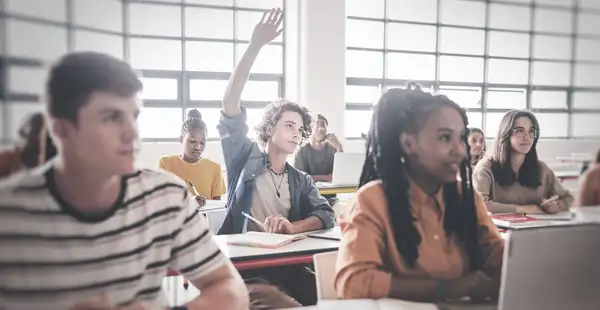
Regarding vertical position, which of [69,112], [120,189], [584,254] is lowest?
[584,254]

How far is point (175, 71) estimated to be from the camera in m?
0.70

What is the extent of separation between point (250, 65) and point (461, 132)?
1.51 ft

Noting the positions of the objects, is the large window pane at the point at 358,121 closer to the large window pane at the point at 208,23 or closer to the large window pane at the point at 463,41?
the large window pane at the point at 463,41

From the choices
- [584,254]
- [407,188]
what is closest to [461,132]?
[407,188]

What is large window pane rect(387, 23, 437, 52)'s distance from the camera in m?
0.93

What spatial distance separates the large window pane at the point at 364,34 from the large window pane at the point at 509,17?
0.71 ft

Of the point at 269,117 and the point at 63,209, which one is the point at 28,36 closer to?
the point at 63,209

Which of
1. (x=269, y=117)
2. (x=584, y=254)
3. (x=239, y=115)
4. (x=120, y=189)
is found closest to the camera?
(x=120, y=189)

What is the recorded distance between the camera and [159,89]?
0.66 m

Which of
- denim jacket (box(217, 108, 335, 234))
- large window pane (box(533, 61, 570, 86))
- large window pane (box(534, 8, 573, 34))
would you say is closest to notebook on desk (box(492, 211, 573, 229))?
large window pane (box(533, 61, 570, 86))

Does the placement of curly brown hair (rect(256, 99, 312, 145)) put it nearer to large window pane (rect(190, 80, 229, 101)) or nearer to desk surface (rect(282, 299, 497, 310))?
large window pane (rect(190, 80, 229, 101))

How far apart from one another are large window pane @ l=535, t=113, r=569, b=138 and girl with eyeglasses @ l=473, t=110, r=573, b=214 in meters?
0.02

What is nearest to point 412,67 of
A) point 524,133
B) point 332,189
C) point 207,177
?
point 524,133

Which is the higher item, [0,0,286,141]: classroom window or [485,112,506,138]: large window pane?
[0,0,286,141]: classroom window
